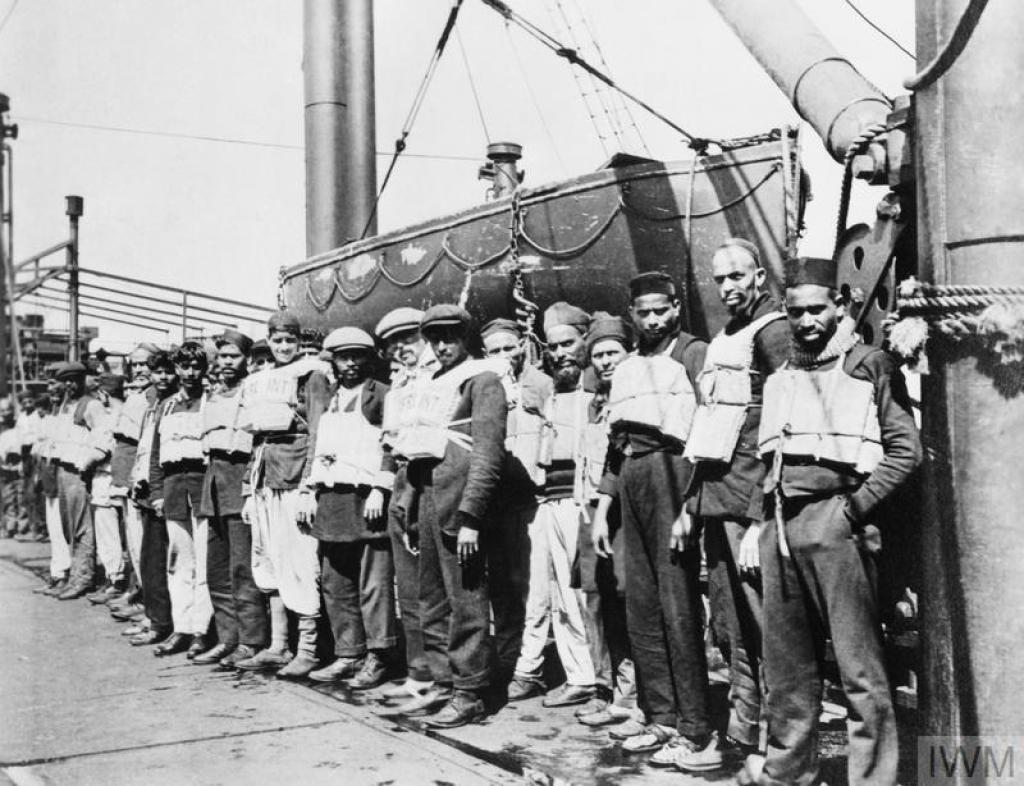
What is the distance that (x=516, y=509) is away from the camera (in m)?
5.57

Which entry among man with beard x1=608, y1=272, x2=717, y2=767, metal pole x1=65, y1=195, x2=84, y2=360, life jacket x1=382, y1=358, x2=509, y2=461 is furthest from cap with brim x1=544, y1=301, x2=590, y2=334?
metal pole x1=65, y1=195, x2=84, y2=360

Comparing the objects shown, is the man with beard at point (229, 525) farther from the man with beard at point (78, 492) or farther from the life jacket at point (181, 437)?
the man with beard at point (78, 492)

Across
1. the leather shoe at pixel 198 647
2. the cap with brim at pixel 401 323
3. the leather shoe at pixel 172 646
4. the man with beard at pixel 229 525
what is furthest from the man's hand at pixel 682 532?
the leather shoe at pixel 172 646

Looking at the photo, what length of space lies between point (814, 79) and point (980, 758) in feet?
12.2

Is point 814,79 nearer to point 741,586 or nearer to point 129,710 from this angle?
point 741,586

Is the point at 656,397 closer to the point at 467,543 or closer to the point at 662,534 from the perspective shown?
the point at 662,534

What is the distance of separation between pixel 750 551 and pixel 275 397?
3276mm

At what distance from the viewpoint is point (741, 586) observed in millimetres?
3996

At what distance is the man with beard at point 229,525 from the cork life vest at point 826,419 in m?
3.71

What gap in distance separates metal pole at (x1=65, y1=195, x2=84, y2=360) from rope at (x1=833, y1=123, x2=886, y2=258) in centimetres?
995

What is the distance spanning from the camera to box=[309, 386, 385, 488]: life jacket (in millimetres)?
5594

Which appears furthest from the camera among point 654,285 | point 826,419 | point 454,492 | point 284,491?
point 284,491

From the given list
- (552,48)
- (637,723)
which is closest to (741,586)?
(637,723)

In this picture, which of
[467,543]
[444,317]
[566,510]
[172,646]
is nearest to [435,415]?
[444,317]
